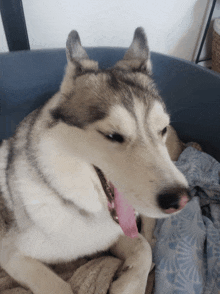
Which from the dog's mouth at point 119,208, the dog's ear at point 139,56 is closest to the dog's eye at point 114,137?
the dog's mouth at point 119,208

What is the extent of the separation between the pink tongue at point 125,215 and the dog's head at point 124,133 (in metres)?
0.28

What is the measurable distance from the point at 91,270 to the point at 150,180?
2.78 ft

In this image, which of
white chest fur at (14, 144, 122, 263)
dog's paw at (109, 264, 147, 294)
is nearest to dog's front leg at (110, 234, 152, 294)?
dog's paw at (109, 264, 147, 294)

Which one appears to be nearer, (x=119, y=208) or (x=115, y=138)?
(x=115, y=138)

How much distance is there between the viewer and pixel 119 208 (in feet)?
4.13

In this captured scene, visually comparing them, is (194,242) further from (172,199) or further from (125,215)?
(172,199)

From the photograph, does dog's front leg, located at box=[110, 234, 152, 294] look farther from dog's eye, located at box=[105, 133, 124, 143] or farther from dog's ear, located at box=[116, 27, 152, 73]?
dog's ear, located at box=[116, 27, 152, 73]

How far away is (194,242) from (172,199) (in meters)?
0.92

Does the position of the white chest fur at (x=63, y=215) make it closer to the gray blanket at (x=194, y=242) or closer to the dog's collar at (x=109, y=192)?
the dog's collar at (x=109, y=192)

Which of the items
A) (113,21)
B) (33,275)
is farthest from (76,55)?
(113,21)

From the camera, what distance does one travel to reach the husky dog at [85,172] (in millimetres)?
934

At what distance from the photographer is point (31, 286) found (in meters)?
1.24

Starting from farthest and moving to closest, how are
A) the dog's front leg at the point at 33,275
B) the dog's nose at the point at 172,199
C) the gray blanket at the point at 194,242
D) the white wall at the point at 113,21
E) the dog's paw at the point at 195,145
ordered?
the dog's paw at the point at 195,145
the white wall at the point at 113,21
the gray blanket at the point at 194,242
the dog's front leg at the point at 33,275
the dog's nose at the point at 172,199

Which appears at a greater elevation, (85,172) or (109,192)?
(85,172)
